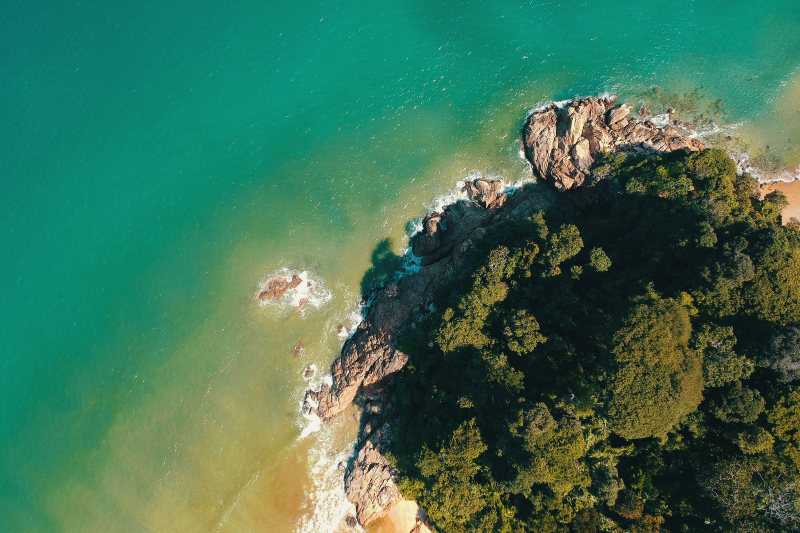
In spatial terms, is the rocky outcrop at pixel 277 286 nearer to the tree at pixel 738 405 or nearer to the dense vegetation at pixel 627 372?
the dense vegetation at pixel 627 372

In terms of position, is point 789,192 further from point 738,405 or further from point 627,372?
point 627,372

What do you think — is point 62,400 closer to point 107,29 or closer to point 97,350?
point 97,350

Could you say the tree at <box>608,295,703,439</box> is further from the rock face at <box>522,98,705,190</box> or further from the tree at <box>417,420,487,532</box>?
the rock face at <box>522,98,705,190</box>

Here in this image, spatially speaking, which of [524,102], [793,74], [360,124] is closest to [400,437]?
[360,124]

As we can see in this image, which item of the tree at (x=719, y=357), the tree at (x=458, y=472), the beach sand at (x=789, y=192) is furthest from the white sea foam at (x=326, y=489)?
the beach sand at (x=789, y=192)

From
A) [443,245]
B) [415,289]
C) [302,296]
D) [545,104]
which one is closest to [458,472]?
[415,289]

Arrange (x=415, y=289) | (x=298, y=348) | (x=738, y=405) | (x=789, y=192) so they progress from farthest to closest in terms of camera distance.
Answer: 1. (x=298, y=348)
2. (x=415, y=289)
3. (x=789, y=192)
4. (x=738, y=405)
